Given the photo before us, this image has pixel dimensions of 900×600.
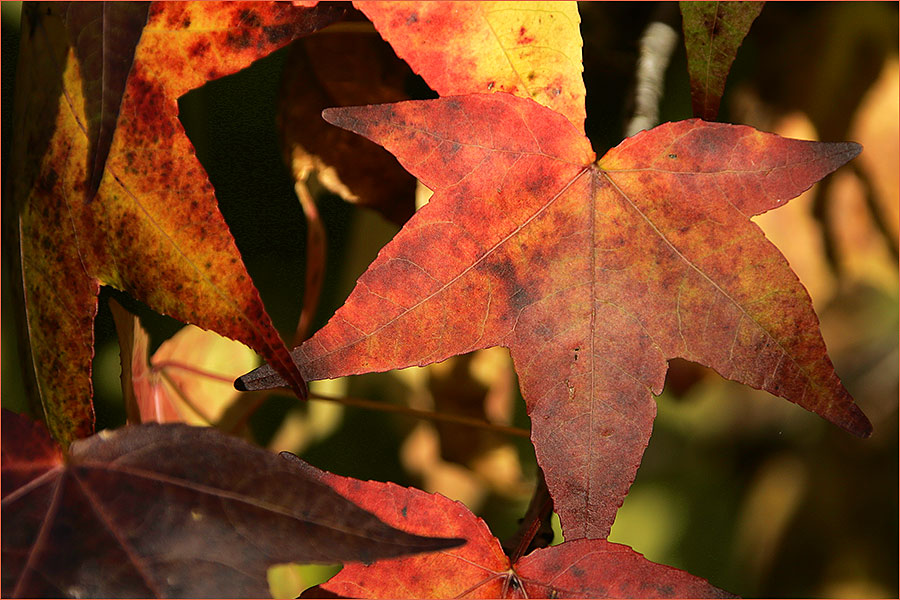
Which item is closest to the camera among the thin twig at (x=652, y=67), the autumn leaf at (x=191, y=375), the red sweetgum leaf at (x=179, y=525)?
the red sweetgum leaf at (x=179, y=525)

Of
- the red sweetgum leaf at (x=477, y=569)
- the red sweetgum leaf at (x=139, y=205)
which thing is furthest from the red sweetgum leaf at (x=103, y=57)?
the red sweetgum leaf at (x=477, y=569)

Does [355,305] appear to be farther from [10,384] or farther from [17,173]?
[10,384]

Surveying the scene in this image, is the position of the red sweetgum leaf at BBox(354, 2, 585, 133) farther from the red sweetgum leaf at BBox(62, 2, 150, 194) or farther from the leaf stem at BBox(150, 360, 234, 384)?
the leaf stem at BBox(150, 360, 234, 384)

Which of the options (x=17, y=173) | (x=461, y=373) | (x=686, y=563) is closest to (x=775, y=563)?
(x=686, y=563)

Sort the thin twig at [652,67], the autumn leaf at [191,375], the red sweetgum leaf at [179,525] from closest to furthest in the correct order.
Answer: the red sweetgum leaf at [179,525] < the thin twig at [652,67] < the autumn leaf at [191,375]

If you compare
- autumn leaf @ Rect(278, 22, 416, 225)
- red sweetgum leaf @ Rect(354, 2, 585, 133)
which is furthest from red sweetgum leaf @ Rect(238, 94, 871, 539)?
autumn leaf @ Rect(278, 22, 416, 225)

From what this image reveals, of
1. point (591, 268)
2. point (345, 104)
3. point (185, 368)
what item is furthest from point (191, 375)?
point (591, 268)

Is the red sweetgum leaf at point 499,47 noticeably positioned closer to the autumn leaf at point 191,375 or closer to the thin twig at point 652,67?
the thin twig at point 652,67
